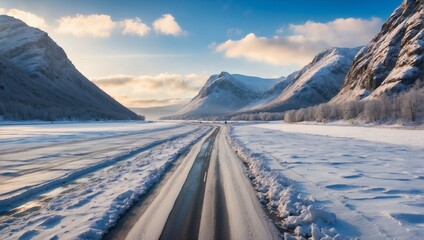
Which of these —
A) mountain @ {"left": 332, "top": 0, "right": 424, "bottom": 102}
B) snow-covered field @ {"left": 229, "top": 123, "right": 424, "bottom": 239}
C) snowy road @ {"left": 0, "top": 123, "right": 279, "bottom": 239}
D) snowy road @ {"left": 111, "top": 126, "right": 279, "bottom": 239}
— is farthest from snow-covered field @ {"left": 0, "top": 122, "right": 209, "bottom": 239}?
mountain @ {"left": 332, "top": 0, "right": 424, "bottom": 102}

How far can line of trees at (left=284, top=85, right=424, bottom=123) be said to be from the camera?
256ft

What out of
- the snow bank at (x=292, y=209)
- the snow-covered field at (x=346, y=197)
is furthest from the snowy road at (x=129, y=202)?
the snow-covered field at (x=346, y=197)

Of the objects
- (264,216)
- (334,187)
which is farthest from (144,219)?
(334,187)

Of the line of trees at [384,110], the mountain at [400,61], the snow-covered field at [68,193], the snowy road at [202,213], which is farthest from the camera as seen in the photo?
the mountain at [400,61]

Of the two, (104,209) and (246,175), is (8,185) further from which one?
(246,175)

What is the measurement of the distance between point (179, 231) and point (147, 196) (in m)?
3.69

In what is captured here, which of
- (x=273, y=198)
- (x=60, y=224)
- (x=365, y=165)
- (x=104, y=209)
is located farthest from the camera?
(x=365, y=165)

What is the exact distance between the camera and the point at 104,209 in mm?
9211

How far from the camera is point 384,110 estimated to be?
8750cm

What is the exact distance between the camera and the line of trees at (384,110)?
256 feet

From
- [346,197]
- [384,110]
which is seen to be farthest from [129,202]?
[384,110]

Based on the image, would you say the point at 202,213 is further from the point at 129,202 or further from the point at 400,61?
the point at 400,61

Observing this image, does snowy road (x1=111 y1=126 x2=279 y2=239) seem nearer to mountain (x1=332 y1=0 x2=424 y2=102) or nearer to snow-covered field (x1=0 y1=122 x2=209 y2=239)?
snow-covered field (x1=0 y1=122 x2=209 y2=239)

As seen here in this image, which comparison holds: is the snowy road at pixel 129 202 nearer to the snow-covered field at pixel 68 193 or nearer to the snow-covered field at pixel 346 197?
the snow-covered field at pixel 68 193
